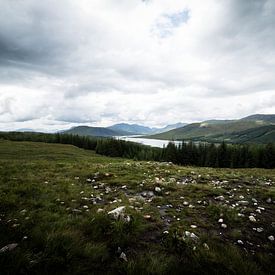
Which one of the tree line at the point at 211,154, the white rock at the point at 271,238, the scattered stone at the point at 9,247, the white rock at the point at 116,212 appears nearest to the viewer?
the scattered stone at the point at 9,247

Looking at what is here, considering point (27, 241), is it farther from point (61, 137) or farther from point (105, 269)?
point (61, 137)

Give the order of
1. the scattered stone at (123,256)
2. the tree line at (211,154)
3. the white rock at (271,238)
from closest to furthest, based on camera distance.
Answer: the scattered stone at (123,256) < the white rock at (271,238) < the tree line at (211,154)

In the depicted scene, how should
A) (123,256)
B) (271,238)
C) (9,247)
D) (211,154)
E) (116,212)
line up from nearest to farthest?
(9,247), (123,256), (271,238), (116,212), (211,154)

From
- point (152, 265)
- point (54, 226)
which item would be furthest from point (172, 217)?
point (54, 226)

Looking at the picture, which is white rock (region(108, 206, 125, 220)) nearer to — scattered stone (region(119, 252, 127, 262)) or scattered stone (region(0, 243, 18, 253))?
scattered stone (region(119, 252, 127, 262))

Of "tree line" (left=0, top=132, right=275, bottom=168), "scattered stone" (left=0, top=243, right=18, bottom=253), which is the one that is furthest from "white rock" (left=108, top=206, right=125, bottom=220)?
"tree line" (left=0, top=132, right=275, bottom=168)

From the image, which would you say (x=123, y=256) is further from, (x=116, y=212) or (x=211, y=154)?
(x=211, y=154)

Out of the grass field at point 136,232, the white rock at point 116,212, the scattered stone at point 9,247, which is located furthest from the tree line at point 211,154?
the scattered stone at point 9,247

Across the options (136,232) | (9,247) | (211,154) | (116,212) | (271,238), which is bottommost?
(211,154)

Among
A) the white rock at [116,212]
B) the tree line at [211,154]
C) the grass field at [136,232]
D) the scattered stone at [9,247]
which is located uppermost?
the scattered stone at [9,247]

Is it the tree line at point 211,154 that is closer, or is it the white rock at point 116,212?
the white rock at point 116,212

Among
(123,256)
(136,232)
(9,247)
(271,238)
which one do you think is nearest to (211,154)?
(271,238)

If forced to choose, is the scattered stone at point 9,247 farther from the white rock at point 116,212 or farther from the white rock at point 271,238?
the white rock at point 271,238

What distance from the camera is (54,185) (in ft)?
36.4
